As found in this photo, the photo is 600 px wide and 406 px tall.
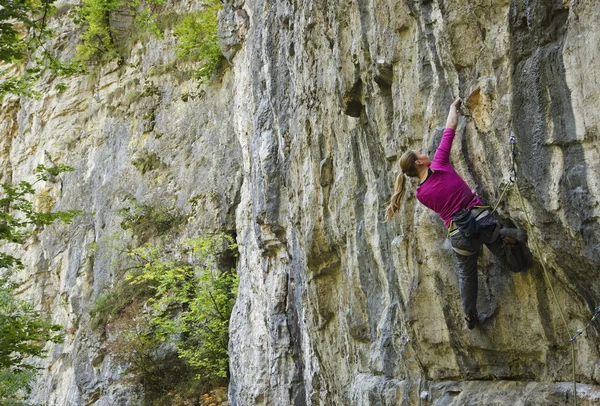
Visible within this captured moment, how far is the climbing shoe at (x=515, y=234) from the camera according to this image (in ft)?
17.5

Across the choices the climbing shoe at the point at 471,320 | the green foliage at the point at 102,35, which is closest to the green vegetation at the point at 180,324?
the green foliage at the point at 102,35

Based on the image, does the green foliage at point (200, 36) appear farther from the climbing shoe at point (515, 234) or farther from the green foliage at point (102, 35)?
the climbing shoe at point (515, 234)

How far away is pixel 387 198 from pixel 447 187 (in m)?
2.26

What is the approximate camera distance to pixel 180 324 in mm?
17734

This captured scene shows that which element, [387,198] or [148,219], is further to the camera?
[148,219]

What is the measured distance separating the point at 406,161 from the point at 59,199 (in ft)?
77.0

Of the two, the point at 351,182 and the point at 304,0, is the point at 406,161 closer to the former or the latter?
the point at 351,182

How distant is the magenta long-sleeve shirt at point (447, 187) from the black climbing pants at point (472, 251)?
211mm

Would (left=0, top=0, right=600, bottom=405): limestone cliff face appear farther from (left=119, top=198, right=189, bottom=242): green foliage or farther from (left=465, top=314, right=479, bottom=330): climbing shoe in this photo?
(left=119, top=198, right=189, bottom=242): green foliage

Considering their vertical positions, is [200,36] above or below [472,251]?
above

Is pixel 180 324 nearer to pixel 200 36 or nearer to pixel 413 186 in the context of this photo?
pixel 200 36

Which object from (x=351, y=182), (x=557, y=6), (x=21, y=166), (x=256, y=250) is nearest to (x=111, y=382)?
(x=256, y=250)

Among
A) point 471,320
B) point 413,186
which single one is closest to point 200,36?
point 413,186

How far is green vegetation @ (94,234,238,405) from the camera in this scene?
17125 mm
